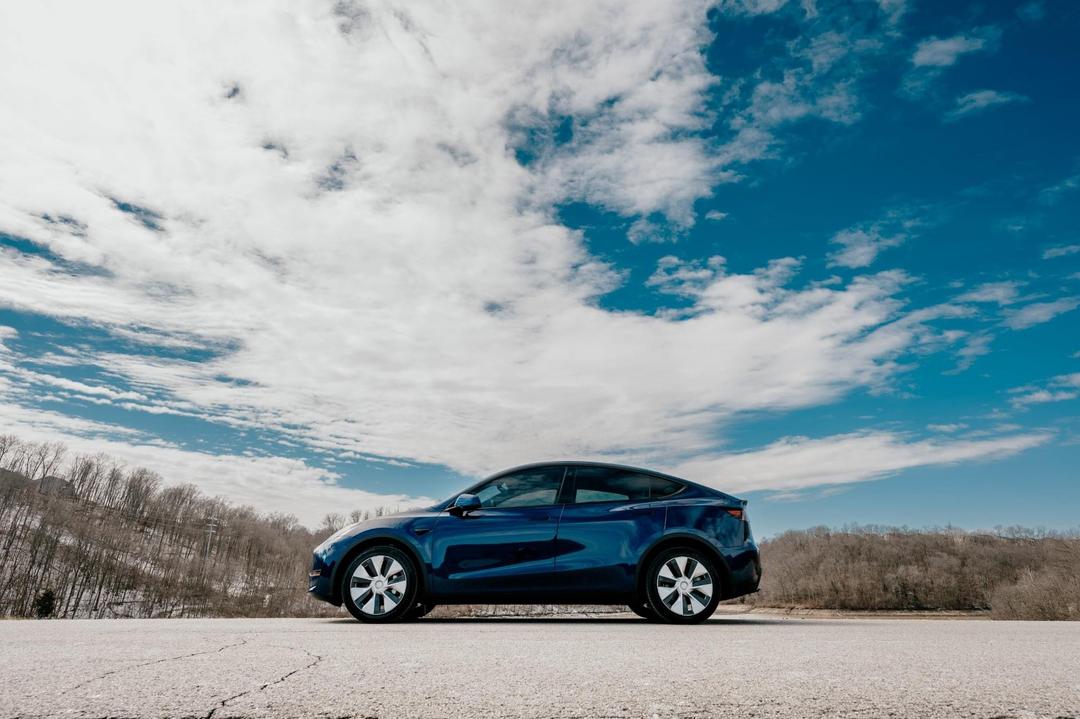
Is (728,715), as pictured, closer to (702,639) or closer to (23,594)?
(702,639)

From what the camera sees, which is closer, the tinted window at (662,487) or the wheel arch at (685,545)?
the wheel arch at (685,545)

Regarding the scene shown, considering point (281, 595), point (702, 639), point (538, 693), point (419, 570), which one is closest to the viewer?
point (538, 693)

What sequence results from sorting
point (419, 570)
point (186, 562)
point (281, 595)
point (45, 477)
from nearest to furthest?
point (419, 570) < point (281, 595) < point (186, 562) < point (45, 477)

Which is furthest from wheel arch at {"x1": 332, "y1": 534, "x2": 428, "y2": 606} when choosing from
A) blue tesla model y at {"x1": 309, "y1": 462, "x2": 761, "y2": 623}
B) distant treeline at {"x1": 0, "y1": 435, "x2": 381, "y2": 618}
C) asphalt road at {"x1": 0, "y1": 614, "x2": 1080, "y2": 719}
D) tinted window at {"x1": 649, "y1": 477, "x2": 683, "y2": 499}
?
distant treeline at {"x1": 0, "y1": 435, "x2": 381, "y2": 618}

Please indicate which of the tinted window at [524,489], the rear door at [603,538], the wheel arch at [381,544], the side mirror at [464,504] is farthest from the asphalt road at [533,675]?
the tinted window at [524,489]

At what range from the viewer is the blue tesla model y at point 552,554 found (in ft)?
24.5

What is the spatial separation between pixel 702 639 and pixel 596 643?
3.18ft

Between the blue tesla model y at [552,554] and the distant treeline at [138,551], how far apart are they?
262ft

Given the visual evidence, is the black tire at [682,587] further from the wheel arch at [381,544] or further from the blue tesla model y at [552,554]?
the wheel arch at [381,544]

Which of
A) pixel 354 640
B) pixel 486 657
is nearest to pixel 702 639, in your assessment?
pixel 486 657

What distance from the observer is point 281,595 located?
10381 cm

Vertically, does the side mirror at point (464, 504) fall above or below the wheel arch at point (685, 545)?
above

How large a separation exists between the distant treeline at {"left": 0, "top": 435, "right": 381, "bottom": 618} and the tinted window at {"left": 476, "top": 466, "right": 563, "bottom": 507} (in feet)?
264

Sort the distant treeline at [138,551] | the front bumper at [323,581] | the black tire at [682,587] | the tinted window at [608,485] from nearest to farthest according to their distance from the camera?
the black tire at [682,587]
the front bumper at [323,581]
the tinted window at [608,485]
the distant treeline at [138,551]
